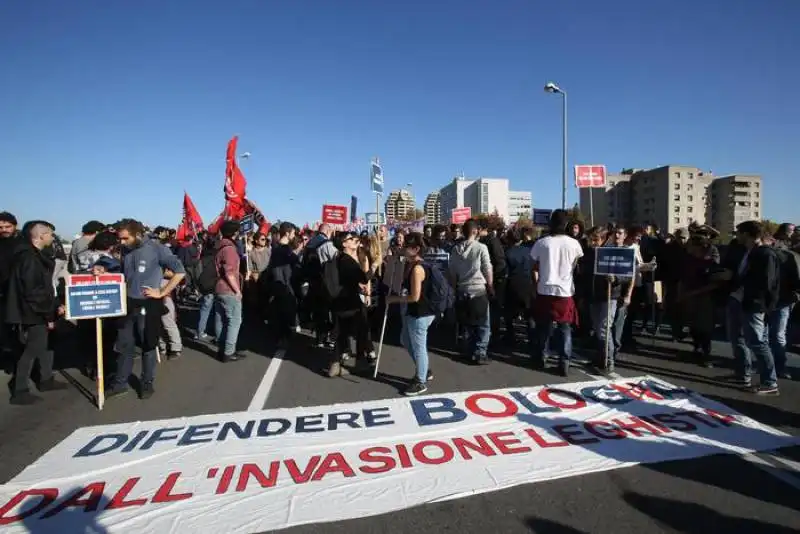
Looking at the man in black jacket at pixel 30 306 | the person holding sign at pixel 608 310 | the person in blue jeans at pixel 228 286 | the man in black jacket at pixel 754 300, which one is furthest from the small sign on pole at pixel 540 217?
the man in black jacket at pixel 30 306

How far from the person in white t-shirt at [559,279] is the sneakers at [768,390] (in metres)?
2.03

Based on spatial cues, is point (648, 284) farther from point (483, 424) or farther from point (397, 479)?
point (397, 479)

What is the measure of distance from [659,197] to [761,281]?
336ft

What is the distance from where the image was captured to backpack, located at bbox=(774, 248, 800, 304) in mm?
5047

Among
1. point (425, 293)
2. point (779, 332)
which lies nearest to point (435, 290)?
point (425, 293)

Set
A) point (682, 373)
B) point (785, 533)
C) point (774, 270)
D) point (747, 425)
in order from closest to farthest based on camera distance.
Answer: point (785, 533) → point (747, 425) → point (774, 270) → point (682, 373)

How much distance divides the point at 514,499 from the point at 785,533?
5.26ft

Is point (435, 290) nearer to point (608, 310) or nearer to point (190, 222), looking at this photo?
point (608, 310)

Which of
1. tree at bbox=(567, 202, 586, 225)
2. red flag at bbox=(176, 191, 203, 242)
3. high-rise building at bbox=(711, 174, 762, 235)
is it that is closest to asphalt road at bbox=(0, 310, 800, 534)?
tree at bbox=(567, 202, 586, 225)

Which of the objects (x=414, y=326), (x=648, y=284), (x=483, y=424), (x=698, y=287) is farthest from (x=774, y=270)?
(x=414, y=326)

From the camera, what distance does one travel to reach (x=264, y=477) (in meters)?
3.31

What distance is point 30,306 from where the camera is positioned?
516cm

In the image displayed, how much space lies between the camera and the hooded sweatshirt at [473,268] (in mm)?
6293

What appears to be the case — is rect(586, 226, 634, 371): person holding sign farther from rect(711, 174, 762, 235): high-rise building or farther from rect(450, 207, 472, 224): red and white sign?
rect(711, 174, 762, 235): high-rise building
